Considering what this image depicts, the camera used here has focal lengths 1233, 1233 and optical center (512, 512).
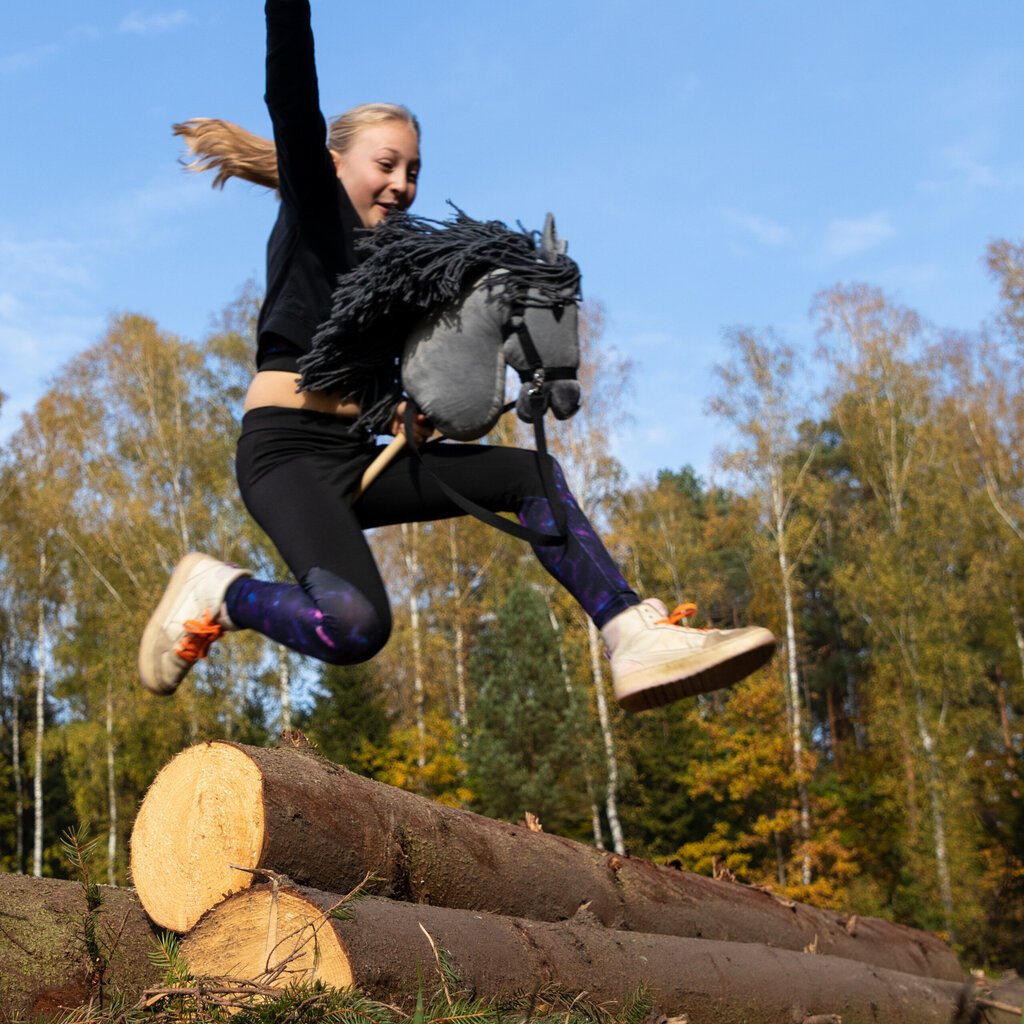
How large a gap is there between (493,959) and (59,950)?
43.0 inches

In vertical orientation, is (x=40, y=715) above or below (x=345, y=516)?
above

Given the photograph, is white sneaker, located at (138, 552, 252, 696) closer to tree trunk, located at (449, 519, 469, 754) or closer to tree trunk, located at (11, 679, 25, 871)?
tree trunk, located at (449, 519, 469, 754)

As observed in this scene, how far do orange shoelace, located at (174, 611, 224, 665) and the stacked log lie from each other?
0.42m

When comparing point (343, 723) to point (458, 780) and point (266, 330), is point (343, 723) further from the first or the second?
point (266, 330)

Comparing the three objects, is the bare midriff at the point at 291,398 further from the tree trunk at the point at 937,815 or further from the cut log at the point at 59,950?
the tree trunk at the point at 937,815

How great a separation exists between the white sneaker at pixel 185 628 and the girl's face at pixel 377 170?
1170mm

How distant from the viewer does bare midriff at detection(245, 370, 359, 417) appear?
3.67 meters

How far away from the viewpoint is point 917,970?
6.56 meters

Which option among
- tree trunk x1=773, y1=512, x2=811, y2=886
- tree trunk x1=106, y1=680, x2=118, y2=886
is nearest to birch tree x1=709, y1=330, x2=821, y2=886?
tree trunk x1=773, y1=512, x2=811, y2=886

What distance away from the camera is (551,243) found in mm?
3494

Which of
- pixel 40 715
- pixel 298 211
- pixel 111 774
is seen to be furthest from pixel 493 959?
pixel 40 715

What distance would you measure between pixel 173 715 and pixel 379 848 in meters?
22.0

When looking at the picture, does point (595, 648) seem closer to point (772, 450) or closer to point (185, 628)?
point (772, 450)

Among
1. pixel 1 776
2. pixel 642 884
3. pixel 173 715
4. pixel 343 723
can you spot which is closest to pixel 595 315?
pixel 343 723
